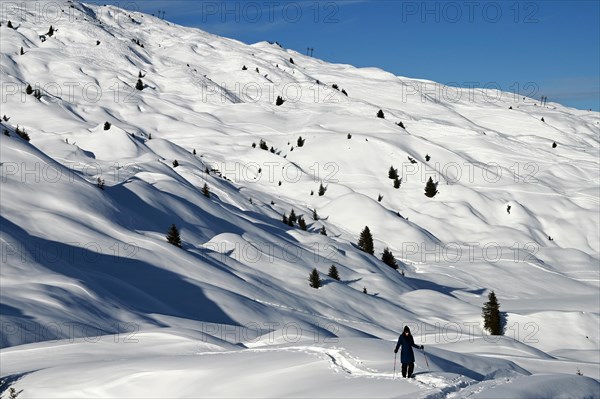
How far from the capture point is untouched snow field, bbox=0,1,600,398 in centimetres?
1580

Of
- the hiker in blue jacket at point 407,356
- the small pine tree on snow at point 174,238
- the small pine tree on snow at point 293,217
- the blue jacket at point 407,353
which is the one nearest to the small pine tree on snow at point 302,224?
the small pine tree on snow at point 293,217

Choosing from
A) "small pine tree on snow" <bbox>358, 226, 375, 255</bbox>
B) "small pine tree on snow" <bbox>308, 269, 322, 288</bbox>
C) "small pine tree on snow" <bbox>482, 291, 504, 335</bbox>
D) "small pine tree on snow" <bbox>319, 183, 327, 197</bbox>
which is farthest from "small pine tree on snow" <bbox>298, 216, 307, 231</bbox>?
"small pine tree on snow" <bbox>482, 291, 504, 335</bbox>

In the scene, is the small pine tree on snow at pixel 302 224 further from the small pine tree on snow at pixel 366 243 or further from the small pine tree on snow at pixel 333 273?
the small pine tree on snow at pixel 333 273

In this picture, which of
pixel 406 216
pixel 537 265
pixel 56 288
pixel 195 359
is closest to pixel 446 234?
pixel 406 216

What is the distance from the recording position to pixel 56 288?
23.1 m

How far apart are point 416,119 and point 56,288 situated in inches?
2443

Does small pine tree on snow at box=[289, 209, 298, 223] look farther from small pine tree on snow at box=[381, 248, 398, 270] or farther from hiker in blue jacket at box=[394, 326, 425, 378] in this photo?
hiker in blue jacket at box=[394, 326, 425, 378]

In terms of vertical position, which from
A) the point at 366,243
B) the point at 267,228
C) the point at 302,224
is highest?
the point at 302,224

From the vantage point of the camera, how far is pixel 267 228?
143 ft

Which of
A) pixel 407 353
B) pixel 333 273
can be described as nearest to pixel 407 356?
pixel 407 353

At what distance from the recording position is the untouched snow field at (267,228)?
15.8 m

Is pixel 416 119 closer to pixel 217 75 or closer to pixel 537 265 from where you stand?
pixel 217 75

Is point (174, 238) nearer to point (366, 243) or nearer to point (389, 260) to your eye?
point (389, 260)

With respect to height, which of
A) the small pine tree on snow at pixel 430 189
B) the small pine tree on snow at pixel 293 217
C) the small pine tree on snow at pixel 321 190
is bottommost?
the small pine tree on snow at pixel 293 217
